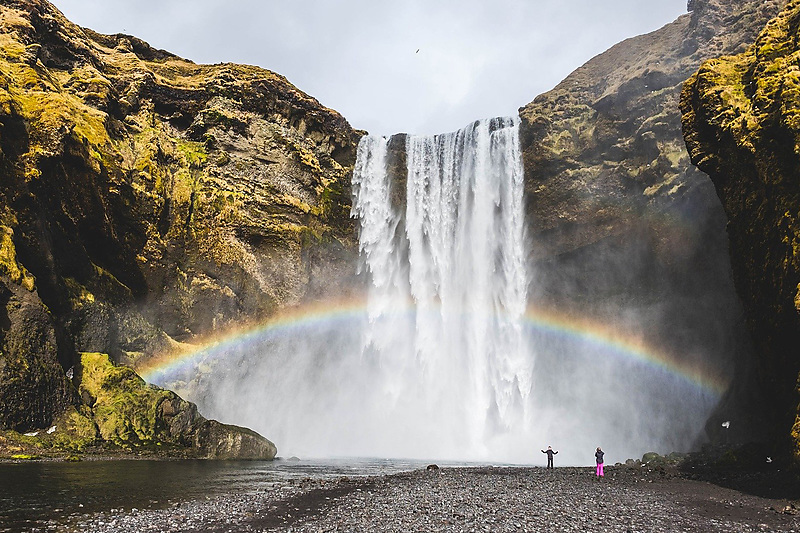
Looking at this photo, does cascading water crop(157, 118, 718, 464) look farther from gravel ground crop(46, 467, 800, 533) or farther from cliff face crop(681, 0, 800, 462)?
gravel ground crop(46, 467, 800, 533)

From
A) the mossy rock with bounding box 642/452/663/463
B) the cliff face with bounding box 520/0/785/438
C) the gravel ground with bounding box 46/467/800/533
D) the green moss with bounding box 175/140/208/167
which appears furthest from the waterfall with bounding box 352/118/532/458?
the gravel ground with bounding box 46/467/800/533

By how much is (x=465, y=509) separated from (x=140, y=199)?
27.1 meters

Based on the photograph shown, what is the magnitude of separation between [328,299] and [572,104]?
23855 millimetres

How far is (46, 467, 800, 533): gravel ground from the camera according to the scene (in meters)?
10.2

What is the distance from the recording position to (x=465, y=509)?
12.1 m

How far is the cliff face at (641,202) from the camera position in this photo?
3244cm

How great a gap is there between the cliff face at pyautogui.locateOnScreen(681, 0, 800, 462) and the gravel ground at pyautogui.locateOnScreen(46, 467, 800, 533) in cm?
318

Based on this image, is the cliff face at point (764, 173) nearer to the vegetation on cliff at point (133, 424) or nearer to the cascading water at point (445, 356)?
the cascading water at point (445, 356)

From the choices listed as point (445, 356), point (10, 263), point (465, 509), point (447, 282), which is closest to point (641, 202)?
point (447, 282)

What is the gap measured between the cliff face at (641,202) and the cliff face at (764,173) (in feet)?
39.4

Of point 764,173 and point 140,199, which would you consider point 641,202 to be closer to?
point 764,173

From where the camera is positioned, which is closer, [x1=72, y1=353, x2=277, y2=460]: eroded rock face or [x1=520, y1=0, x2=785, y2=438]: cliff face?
[x1=72, y1=353, x2=277, y2=460]: eroded rock face

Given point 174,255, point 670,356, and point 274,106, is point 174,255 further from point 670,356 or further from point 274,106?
point 670,356

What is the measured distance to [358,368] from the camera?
41.9 metres
